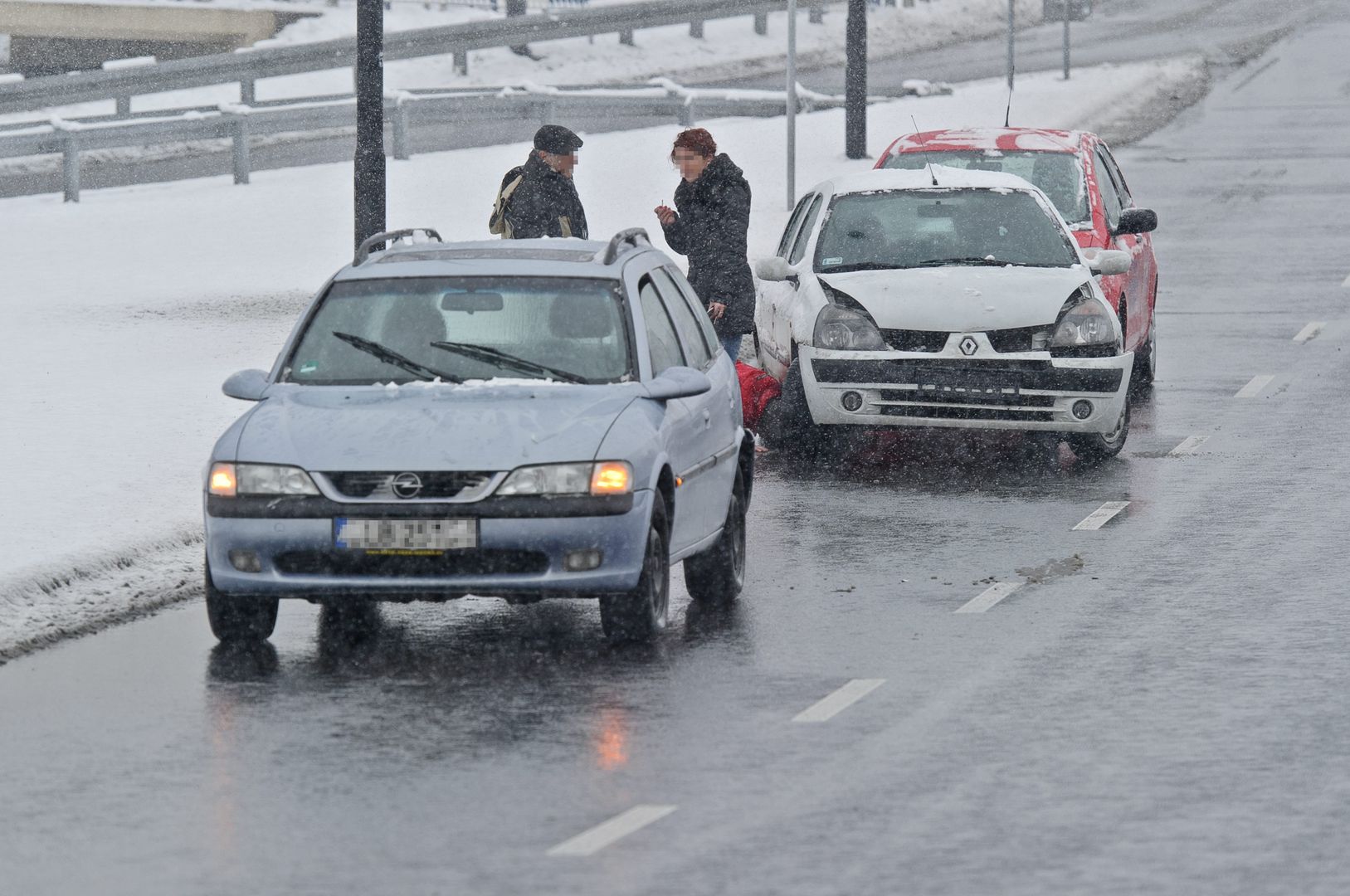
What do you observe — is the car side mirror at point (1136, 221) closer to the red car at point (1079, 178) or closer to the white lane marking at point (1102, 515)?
the red car at point (1079, 178)

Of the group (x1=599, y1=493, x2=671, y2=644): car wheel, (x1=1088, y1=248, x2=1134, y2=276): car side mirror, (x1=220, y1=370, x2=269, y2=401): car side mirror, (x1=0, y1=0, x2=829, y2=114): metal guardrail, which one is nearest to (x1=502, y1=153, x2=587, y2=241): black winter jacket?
(x1=1088, y1=248, x2=1134, y2=276): car side mirror

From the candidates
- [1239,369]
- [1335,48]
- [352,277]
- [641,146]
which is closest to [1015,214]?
[1239,369]

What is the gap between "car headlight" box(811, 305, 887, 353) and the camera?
48.5 feet

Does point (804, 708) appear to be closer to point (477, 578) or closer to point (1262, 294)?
point (477, 578)

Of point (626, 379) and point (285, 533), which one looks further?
point (626, 379)

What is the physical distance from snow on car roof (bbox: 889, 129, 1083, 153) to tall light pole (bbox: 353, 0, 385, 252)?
3.68m

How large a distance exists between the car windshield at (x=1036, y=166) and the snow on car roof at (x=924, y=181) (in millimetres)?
2329

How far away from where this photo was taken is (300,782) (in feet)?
25.6

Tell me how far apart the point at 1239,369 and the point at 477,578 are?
35.1 ft

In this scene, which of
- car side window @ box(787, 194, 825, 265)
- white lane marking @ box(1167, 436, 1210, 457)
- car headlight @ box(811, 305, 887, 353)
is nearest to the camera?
car headlight @ box(811, 305, 887, 353)

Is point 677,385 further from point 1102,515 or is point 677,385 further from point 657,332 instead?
point 1102,515

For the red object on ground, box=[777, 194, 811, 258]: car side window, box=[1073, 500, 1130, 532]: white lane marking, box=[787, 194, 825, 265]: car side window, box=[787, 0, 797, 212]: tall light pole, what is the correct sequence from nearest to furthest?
box=[1073, 500, 1130, 532]: white lane marking < the red object on ground < box=[787, 194, 825, 265]: car side window < box=[777, 194, 811, 258]: car side window < box=[787, 0, 797, 212]: tall light pole

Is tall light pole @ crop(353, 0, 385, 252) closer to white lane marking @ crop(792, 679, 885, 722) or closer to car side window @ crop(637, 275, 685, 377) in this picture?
car side window @ crop(637, 275, 685, 377)

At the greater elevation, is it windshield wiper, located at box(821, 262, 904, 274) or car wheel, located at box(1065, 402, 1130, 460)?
windshield wiper, located at box(821, 262, 904, 274)
